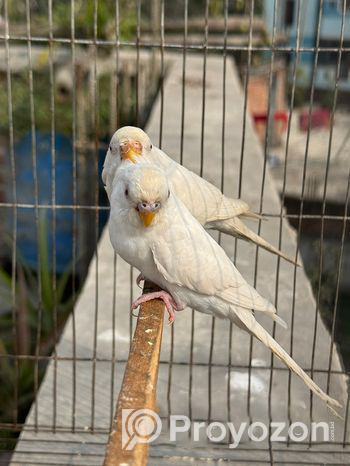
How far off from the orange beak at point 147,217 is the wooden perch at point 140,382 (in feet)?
0.79

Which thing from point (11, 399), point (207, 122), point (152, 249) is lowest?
point (11, 399)

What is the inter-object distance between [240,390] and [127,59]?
17.6 ft

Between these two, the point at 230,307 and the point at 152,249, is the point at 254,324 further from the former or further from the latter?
the point at 152,249

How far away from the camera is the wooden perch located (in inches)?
44.2

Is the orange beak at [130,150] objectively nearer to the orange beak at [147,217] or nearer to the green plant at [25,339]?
the orange beak at [147,217]

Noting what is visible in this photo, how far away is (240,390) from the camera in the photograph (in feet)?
8.23

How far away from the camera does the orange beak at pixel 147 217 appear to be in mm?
1602

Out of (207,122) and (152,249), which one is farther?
(207,122)

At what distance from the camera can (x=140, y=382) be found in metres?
1.34

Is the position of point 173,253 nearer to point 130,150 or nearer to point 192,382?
point 130,150

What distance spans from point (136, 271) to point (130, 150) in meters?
1.61

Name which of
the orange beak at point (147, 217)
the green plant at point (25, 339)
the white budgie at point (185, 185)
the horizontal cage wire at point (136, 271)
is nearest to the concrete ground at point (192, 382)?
the horizontal cage wire at point (136, 271)

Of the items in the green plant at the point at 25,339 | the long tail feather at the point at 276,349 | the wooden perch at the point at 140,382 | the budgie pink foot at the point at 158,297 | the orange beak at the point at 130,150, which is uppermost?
the orange beak at the point at 130,150

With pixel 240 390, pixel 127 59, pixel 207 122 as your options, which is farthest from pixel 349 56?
pixel 240 390
